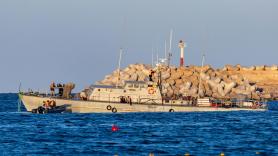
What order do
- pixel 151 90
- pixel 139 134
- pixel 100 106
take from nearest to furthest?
pixel 139 134 → pixel 100 106 → pixel 151 90

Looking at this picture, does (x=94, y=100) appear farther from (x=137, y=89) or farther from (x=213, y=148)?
(x=213, y=148)

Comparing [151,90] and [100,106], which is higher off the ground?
[151,90]

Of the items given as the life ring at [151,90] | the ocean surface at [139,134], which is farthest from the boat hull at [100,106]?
the ocean surface at [139,134]

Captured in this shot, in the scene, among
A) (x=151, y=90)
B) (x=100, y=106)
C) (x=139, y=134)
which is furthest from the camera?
(x=151, y=90)

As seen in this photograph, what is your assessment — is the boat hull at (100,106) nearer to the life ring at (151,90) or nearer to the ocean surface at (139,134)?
the life ring at (151,90)

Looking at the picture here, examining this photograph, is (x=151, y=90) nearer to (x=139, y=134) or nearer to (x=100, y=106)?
(x=100, y=106)

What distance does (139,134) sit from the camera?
81.6 metres

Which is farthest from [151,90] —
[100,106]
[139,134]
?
[139,134]

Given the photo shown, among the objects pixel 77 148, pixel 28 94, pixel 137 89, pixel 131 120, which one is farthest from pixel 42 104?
pixel 77 148

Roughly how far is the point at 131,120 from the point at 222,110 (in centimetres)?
2529

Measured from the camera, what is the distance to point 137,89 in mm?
116750

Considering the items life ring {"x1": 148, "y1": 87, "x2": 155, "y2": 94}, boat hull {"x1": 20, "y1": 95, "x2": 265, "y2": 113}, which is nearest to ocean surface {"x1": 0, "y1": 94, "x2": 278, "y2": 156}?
boat hull {"x1": 20, "y1": 95, "x2": 265, "y2": 113}

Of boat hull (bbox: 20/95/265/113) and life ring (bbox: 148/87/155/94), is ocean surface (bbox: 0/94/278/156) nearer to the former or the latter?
boat hull (bbox: 20/95/265/113)

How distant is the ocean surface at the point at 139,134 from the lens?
65812 mm
